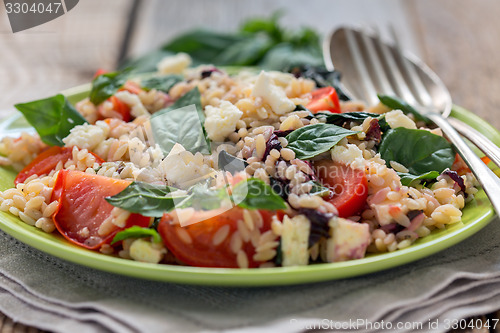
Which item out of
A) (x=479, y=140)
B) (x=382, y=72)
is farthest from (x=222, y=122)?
(x=382, y=72)

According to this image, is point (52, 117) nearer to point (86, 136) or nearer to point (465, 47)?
point (86, 136)

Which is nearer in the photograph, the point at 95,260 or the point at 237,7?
the point at 95,260

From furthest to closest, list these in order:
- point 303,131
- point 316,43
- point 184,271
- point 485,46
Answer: point 485,46, point 316,43, point 303,131, point 184,271

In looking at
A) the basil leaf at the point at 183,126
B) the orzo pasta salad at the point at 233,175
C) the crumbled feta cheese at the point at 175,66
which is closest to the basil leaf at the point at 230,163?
the orzo pasta salad at the point at 233,175

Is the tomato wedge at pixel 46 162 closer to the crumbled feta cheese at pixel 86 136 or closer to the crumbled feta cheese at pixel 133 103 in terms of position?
the crumbled feta cheese at pixel 86 136

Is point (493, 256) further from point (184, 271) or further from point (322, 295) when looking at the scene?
point (184, 271)

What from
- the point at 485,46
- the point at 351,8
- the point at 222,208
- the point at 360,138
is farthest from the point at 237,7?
the point at 222,208
